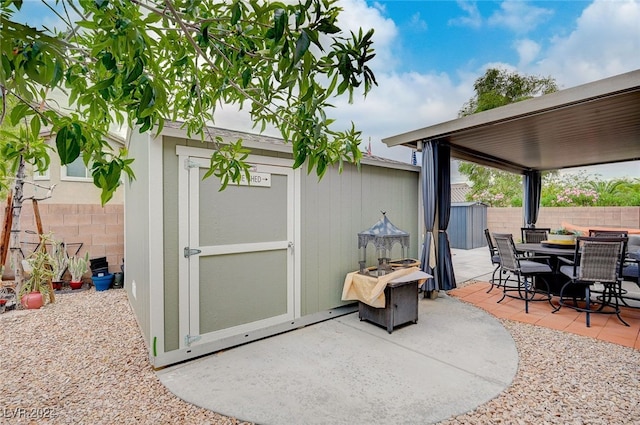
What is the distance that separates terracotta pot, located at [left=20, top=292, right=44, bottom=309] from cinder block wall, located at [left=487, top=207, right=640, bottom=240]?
43.2 feet

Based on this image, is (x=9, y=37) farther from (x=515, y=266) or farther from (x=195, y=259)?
(x=515, y=266)

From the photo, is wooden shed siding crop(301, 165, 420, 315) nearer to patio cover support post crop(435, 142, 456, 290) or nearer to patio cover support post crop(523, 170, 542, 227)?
patio cover support post crop(435, 142, 456, 290)

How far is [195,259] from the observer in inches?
118

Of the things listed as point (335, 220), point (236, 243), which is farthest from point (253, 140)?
point (335, 220)

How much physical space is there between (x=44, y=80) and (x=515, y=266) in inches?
207

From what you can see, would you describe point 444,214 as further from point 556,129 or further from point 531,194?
point 531,194

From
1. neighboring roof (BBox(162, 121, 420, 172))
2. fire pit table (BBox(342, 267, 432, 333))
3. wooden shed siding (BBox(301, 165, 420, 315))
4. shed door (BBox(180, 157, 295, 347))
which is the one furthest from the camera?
wooden shed siding (BBox(301, 165, 420, 315))

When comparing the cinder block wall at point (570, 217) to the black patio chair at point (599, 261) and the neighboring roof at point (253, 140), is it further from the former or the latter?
the neighboring roof at point (253, 140)

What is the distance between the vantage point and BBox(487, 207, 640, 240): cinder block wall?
8791 millimetres

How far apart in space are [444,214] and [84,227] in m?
6.71

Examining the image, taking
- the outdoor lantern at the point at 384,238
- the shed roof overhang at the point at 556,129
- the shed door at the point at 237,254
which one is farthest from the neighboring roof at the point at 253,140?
the outdoor lantern at the point at 384,238

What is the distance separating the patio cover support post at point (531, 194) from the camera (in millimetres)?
8547

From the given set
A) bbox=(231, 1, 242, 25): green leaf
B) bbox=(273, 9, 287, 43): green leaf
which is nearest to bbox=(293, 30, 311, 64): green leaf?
bbox=(273, 9, 287, 43): green leaf

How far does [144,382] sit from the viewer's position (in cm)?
253
